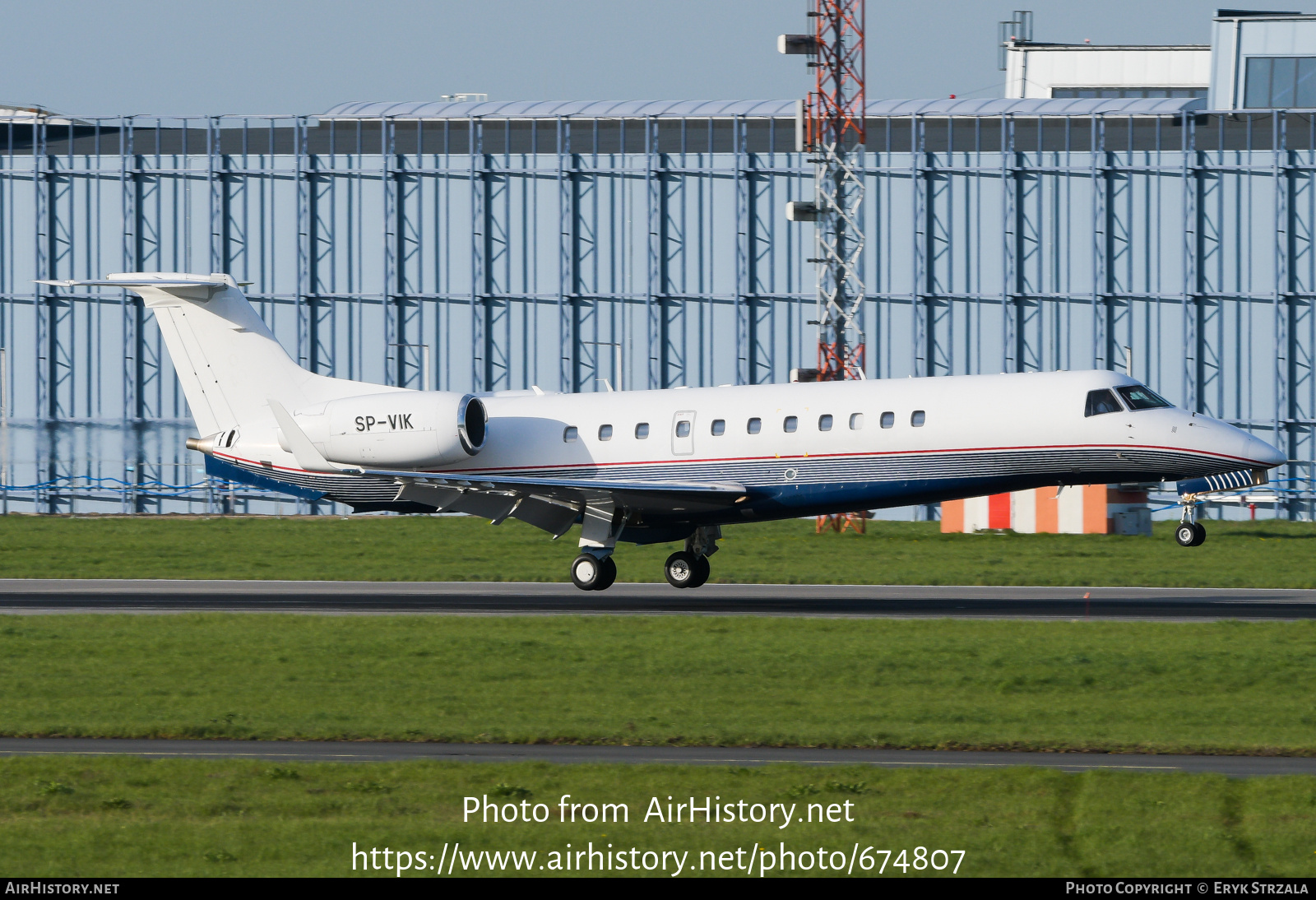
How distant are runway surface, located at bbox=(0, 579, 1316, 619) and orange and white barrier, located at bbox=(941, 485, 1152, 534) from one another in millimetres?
13125

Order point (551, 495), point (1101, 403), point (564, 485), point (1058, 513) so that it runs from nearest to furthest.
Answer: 1. point (1101, 403)
2. point (564, 485)
3. point (551, 495)
4. point (1058, 513)

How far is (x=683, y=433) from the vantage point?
97.4 feet

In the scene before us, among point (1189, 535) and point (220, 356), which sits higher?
point (220, 356)

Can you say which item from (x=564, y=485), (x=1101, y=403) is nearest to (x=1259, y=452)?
(x=1101, y=403)

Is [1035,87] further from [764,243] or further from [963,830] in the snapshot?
[963,830]

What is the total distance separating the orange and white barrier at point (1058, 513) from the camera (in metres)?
42.6

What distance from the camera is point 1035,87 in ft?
270

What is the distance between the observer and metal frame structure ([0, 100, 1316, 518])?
5172 centimetres

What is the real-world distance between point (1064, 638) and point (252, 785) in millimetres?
11989

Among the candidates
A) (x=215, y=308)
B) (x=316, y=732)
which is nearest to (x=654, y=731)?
(x=316, y=732)

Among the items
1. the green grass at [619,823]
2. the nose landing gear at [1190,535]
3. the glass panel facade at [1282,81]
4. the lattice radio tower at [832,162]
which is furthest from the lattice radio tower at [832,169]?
the green grass at [619,823]

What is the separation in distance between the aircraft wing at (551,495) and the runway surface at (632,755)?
13.6 m

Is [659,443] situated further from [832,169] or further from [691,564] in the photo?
[832,169]

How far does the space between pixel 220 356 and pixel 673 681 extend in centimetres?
1707
